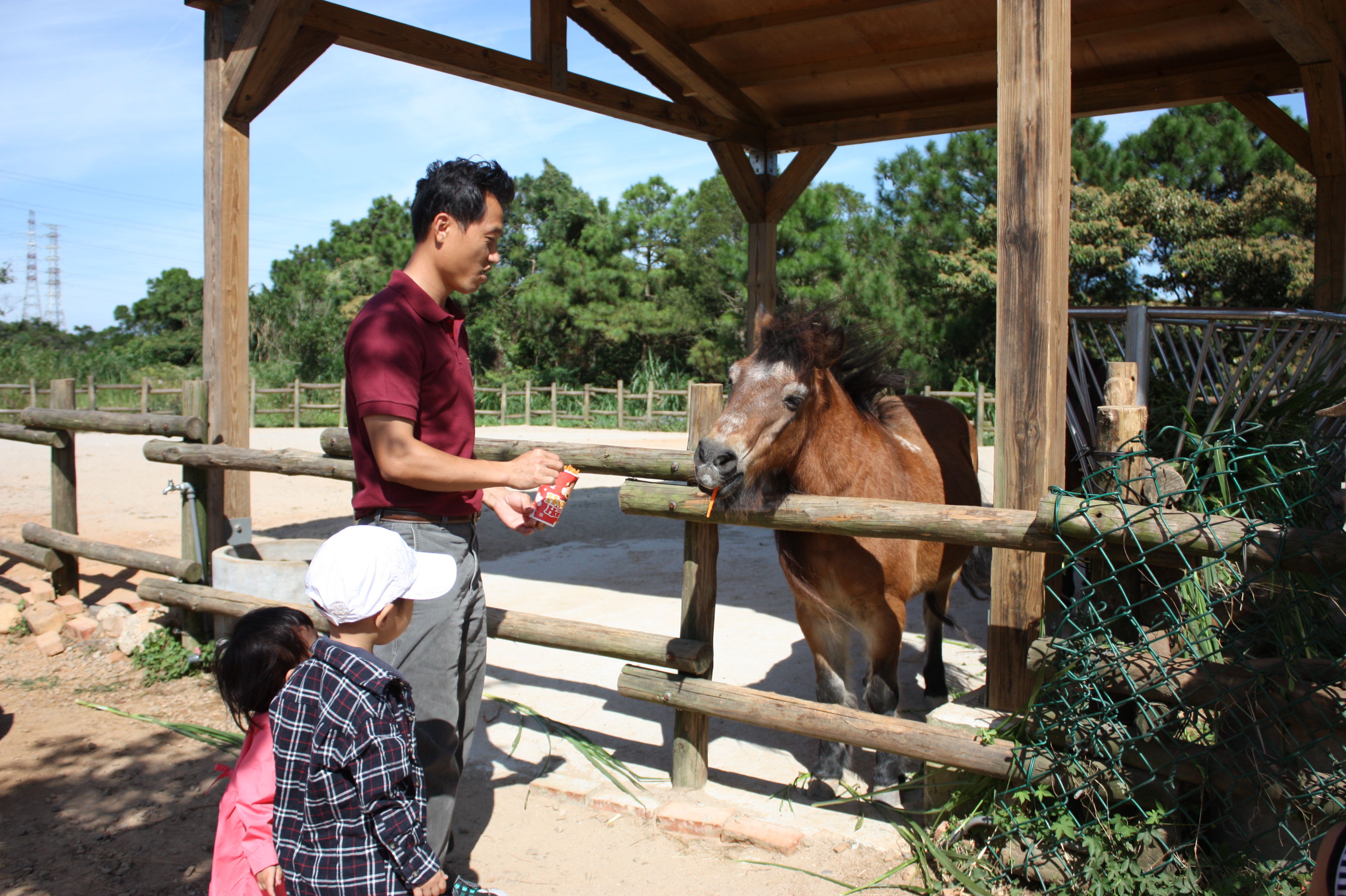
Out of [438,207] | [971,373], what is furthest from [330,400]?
[438,207]

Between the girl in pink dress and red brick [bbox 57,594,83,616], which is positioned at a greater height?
the girl in pink dress

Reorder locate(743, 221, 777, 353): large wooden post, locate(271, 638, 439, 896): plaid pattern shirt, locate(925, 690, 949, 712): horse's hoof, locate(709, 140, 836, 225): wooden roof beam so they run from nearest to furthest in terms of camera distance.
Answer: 1. locate(271, 638, 439, 896): plaid pattern shirt
2. locate(925, 690, 949, 712): horse's hoof
3. locate(709, 140, 836, 225): wooden roof beam
4. locate(743, 221, 777, 353): large wooden post

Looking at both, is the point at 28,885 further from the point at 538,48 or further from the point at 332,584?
the point at 538,48

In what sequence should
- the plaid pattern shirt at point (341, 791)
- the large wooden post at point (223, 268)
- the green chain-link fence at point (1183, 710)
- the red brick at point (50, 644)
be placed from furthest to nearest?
1. the red brick at point (50, 644)
2. the large wooden post at point (223, 268)
3. the green chain-link fence at point (1183, 710)
4. the plaid pattern shirt at point (341, 791)

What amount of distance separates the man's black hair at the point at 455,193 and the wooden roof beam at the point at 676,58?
4.27 metres

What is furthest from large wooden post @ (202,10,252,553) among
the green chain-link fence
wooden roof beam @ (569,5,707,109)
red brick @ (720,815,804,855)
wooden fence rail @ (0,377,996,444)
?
wooden fence rail @ (0,377,996,444)

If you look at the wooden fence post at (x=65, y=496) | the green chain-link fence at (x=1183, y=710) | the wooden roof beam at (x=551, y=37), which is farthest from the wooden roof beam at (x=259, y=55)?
the green chain-link fence at (x=1183, y=710)

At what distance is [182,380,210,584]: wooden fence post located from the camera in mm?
4707

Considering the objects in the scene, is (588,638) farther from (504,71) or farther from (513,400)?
(513,400)

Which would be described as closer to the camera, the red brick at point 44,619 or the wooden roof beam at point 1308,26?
the wooden roof beam at point 1308,26

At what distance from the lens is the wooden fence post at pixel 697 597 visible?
10.3 feet

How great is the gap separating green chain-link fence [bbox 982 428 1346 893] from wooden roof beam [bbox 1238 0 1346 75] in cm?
276

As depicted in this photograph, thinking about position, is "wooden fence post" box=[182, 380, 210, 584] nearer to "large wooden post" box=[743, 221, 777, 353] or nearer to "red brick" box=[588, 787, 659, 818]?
"red brick" box=[588, 787, 659, 818]

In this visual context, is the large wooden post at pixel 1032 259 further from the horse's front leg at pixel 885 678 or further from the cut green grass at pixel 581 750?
the cut green grass at pixel 581 750
